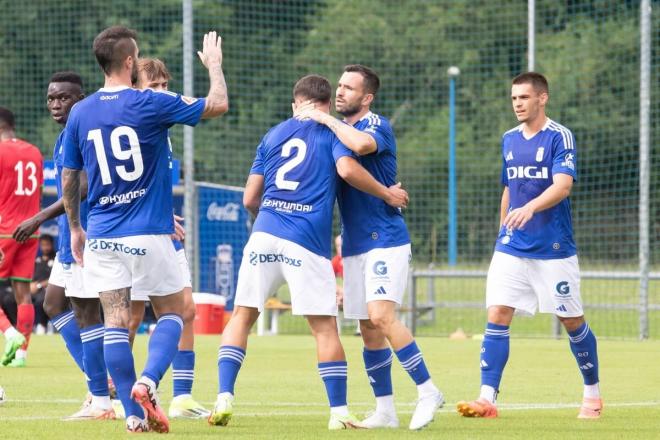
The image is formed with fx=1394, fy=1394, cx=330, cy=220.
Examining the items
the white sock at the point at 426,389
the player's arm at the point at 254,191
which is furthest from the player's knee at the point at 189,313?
the white sock at the point at 426,389

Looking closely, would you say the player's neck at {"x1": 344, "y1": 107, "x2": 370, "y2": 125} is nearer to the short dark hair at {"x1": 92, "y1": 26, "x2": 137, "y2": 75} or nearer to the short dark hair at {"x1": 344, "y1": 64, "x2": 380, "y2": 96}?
the short dark hair at {"x1": 344, "y1": 64, "x2": 380, "y2": 96}

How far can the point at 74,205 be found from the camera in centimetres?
791

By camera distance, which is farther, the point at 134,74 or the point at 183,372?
the point at 183,372

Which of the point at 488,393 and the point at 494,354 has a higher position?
the point at 494,354

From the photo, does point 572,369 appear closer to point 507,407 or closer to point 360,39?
point 507,407

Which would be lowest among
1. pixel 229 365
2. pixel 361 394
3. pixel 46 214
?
pixel 361 394

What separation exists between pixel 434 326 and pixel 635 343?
5473 millimetres

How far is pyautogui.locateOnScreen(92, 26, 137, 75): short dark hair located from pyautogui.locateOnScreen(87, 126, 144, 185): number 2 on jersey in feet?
1.14

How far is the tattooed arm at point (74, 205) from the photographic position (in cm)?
783

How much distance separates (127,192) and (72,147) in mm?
439

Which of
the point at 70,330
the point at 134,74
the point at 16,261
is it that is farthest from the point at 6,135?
the point at 134,74

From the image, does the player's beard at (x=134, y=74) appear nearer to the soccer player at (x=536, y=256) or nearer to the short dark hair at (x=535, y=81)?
the soccer player at (x=536, y=256)

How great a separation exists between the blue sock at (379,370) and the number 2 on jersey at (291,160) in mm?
1164

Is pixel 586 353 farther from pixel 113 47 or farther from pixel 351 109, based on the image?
pixel 113 47
